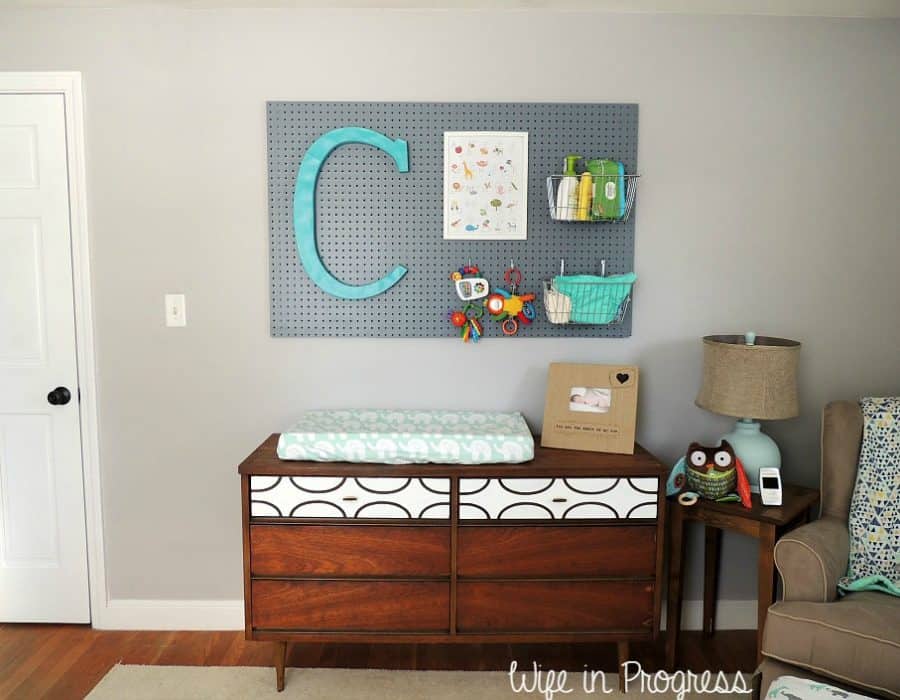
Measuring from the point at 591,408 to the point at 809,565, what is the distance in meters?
0.81

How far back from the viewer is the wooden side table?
2170mm

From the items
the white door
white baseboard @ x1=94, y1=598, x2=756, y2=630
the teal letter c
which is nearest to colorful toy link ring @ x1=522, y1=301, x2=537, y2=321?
the teal letter c

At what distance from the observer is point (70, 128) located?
2.51 metres

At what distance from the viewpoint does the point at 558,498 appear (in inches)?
88.1

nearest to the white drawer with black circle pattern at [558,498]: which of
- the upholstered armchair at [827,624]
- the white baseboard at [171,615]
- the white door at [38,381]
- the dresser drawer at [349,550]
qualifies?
the dresser drawer at [349,550]

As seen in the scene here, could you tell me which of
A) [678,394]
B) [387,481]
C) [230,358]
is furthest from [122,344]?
[678,394]

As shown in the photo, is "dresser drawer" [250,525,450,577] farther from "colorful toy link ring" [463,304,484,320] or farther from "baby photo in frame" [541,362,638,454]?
"colorful toy link ring" [463,304,484,320]

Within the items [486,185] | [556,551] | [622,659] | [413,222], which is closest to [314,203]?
[413,222]

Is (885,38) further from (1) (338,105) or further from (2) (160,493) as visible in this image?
(2) (160,493)

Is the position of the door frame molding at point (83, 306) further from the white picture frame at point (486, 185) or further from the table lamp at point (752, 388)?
the table lamp at point (752, 388)

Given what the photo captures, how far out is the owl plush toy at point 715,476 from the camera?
2281 millimetres

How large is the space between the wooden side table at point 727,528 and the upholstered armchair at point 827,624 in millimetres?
98

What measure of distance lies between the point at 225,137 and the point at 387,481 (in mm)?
1376

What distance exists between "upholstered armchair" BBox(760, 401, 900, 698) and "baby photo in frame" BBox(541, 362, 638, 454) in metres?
0.60
